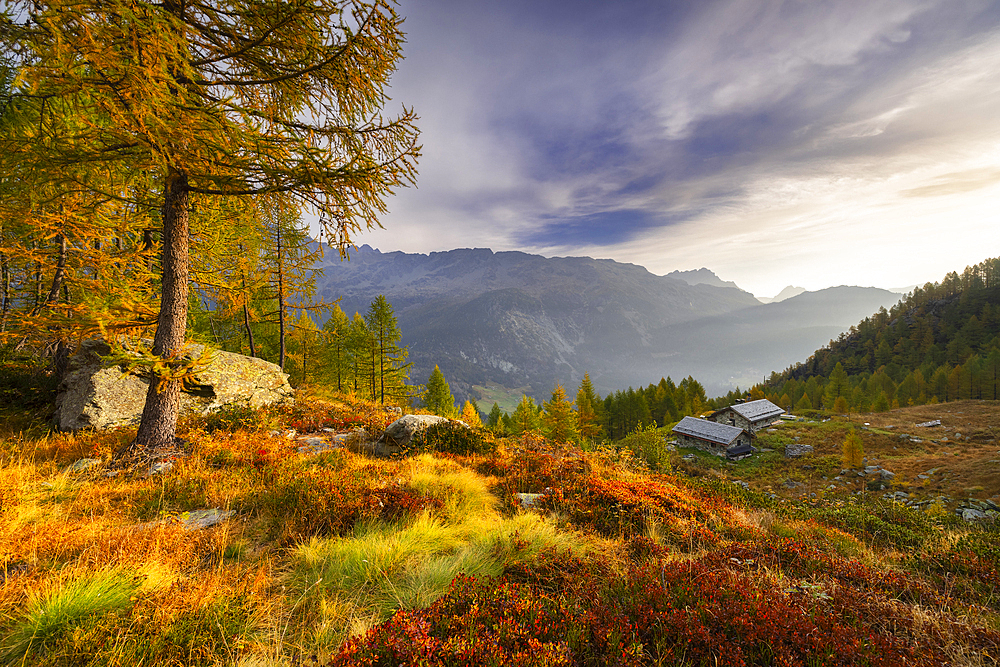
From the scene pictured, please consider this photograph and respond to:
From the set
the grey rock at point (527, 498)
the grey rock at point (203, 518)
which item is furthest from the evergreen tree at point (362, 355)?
the grey rock at point (527, 498)

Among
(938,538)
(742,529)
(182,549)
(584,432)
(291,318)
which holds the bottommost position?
(584,432)

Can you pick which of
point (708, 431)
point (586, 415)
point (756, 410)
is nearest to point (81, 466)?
point (586, 415)

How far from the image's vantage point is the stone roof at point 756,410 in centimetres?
5103

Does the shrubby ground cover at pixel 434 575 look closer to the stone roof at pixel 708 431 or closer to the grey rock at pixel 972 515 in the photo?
the grey rock at pixel 972 515

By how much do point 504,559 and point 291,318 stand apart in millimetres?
22662

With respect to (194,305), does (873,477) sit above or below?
below

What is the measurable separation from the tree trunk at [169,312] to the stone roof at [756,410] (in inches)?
2437

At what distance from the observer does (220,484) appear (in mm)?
5719

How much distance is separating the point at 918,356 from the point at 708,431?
294 ft

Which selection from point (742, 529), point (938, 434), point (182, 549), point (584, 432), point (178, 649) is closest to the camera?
point (178, 649)

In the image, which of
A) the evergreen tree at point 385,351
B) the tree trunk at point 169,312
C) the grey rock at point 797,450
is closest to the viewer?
the tree trunk at point 169,312

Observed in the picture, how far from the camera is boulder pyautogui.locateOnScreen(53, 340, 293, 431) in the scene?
27.4 feet

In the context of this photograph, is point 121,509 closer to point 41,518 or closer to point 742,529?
point 41,518

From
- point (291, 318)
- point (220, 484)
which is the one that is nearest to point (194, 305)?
point (291, 318)
